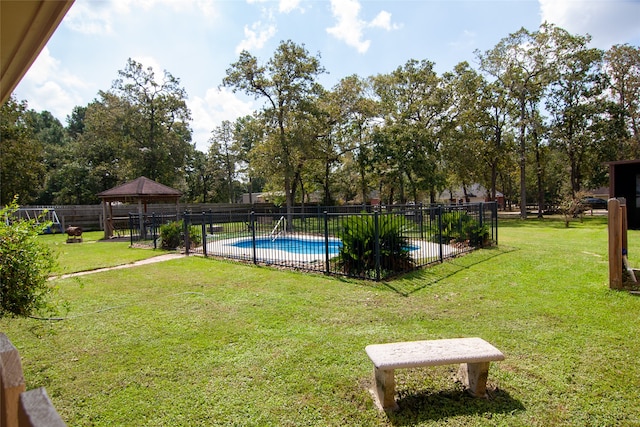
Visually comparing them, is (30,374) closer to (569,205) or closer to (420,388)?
(420,388)

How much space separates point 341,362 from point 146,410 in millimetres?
1710

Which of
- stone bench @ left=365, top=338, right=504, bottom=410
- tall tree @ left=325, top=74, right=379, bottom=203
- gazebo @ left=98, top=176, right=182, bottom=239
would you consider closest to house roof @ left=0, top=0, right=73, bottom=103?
stone bench @ left=365, top=338, right=504, bottom=410

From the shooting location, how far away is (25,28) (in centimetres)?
160

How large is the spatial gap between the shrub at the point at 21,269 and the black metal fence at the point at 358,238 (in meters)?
4.71

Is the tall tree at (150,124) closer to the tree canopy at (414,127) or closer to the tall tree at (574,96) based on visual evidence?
the tree canopy at (414,127)

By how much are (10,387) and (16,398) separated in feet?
0.13

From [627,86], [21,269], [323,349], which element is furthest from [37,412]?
[627,86]

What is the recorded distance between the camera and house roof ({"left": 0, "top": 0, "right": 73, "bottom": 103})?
145 centimetres

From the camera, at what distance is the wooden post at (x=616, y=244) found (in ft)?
18.2

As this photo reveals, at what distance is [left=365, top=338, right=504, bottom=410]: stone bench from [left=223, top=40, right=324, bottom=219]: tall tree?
15.7 meters

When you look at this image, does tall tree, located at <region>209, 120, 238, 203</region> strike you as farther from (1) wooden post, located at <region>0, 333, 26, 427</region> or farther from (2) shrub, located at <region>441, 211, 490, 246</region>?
(1) wooden post, located at <region>0, 333, 26, 427</region>

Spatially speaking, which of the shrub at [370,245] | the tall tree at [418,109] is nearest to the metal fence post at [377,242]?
the shrub at [370,245]

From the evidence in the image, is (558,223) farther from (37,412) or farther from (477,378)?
(37,412)

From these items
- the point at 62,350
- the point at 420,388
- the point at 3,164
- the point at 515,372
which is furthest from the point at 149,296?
the point at 3,164
